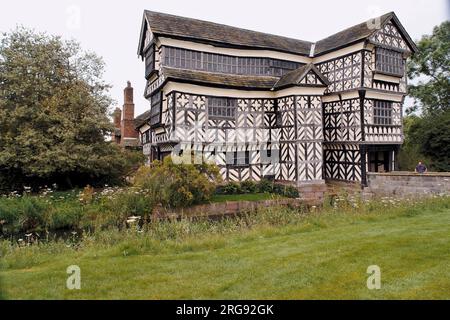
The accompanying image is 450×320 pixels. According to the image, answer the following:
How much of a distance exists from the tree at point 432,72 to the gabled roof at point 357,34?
841 cm

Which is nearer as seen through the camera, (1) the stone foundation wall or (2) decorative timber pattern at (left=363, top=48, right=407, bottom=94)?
(1) the stone foundation wall

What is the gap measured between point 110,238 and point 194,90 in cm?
1063

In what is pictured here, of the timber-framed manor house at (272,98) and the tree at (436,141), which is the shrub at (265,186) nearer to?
the timber-framed manor house at (272,98)

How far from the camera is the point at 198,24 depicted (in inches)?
736

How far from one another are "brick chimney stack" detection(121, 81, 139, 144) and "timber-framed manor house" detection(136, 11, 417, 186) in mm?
9640

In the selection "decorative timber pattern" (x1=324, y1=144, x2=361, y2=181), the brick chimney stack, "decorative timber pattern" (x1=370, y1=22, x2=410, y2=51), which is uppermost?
"decorative timber pattern" (x1=370, y1=22, x2=410, y2=51)

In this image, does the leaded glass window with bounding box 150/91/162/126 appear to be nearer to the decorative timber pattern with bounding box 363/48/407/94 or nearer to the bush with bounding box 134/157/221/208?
the bush with bounding box 134/157/221/208

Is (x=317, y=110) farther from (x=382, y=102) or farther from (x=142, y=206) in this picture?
(x=142, y=206)

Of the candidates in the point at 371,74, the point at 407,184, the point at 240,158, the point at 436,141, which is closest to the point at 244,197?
the point at 240,158

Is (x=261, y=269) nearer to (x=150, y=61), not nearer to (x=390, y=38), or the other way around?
(x=150, y=61)

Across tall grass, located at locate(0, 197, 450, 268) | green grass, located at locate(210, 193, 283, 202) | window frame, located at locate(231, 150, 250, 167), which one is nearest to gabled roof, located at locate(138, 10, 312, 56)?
window frame, located at locate(231, 150, 250, 167)

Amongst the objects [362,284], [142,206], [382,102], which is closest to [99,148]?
[142,206]

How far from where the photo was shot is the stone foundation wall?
45.8 ft

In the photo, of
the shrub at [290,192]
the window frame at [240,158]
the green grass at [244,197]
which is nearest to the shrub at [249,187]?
the green grass at [244,197]
